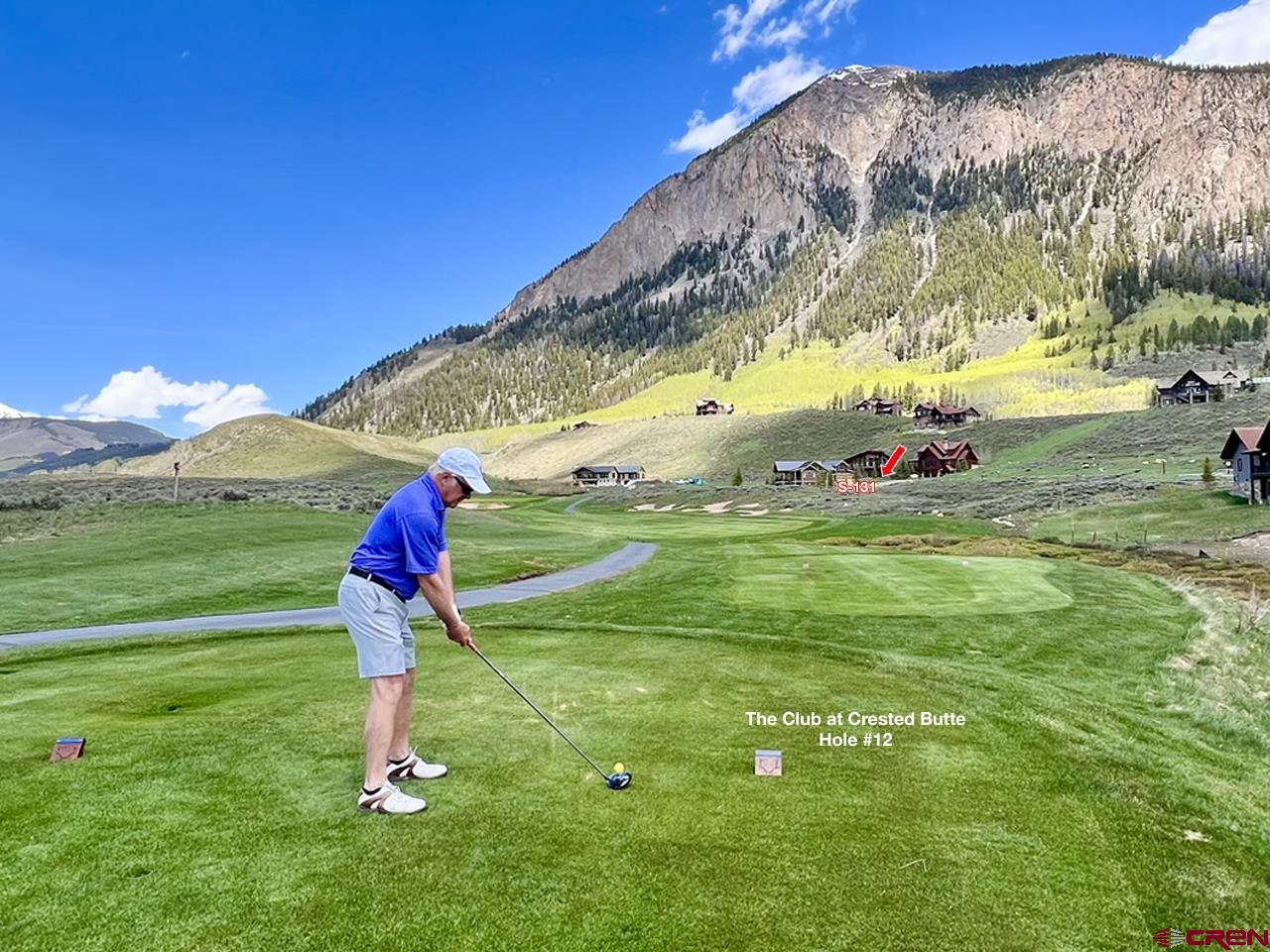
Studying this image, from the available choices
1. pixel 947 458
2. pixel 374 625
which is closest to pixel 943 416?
pixel 947 458

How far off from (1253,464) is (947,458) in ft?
216

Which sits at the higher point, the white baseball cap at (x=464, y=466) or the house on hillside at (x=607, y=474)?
the white baseball cap at (x=464, y=466)

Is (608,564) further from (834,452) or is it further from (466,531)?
(834,452)

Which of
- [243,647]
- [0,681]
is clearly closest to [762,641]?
[243,647]

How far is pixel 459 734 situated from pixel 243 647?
10910 millimetres

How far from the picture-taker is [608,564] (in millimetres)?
45344

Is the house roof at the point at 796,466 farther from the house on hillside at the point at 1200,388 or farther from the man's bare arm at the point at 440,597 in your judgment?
the man's bare arm at the point at 440,597

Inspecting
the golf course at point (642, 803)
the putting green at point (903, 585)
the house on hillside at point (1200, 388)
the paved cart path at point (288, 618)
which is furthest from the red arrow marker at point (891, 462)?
the golf course at point (642, 803)

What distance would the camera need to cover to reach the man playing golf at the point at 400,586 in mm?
7531

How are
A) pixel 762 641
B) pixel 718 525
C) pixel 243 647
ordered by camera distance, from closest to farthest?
1. pixel 762 641
2. pixel 243 647
3. pixel 718 525

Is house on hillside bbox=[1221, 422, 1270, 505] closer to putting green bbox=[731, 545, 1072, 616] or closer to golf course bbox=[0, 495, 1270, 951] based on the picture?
putting green bbox=[731, 545, 1072, 616]

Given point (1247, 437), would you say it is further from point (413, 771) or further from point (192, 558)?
point (413, 771)

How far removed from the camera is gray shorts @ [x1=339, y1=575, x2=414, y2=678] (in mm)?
7598
